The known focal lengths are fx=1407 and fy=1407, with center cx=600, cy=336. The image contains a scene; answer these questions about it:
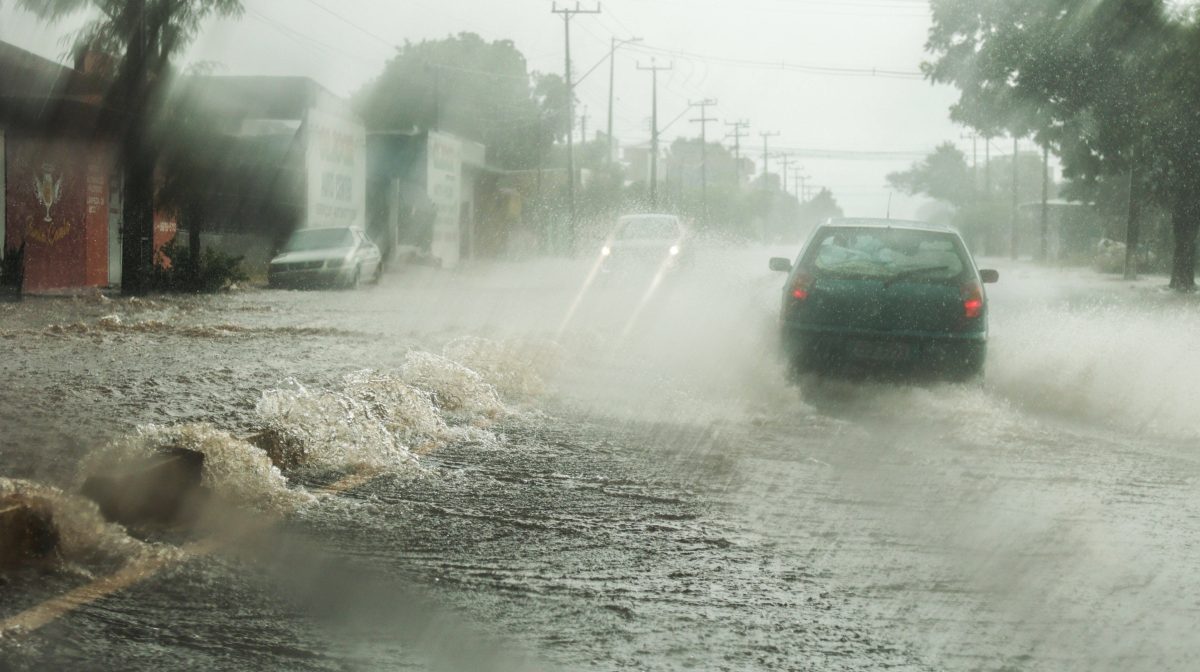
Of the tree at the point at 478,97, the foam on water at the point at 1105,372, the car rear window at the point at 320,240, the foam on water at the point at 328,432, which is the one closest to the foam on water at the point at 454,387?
the foam on water at the point at 328,432

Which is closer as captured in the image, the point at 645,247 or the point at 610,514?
the point at 610,514

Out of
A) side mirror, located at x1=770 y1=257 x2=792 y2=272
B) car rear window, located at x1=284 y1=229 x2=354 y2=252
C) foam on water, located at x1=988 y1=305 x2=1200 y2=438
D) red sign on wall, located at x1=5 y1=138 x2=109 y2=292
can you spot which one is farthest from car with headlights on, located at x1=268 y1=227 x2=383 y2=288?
side mirror, located at x1=770 y1=257 x2=792 y2=272

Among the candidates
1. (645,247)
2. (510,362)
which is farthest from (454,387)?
(645,247)

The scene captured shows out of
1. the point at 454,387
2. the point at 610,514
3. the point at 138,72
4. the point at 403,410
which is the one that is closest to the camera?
the point at 610,514

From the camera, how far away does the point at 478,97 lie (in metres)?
82.5

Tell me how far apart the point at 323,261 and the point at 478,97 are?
5348cm

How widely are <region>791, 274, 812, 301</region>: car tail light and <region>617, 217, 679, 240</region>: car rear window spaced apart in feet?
60.2

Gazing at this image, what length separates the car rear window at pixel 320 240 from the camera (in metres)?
31.6

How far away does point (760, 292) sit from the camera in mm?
29266

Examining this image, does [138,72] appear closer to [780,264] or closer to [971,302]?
[780,264]

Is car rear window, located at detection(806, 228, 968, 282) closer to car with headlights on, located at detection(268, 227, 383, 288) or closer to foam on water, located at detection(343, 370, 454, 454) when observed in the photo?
foam on water, located at detection(343, 370, 454, 454)

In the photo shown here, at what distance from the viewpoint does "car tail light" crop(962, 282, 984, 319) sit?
10.9 metres

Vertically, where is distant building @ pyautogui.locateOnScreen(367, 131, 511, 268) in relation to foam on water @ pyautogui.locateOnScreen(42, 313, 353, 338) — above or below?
above

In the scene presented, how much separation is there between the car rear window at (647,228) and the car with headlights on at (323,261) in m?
5.99
